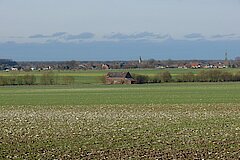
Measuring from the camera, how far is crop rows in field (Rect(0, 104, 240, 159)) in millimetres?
15312

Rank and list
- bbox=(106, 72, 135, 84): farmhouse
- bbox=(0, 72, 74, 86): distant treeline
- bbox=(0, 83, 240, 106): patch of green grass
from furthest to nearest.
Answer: bbox=(106, 72, 135, 84): farmhouse, bbox=(0, 72, 74, 86): distant treeline, bbox=(0, 83, 240, 106): patch of green grass

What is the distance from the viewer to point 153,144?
1694cm

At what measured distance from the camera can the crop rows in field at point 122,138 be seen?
50.2ft

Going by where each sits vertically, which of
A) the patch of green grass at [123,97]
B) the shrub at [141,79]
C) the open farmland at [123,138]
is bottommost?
the shrub at [141,79]

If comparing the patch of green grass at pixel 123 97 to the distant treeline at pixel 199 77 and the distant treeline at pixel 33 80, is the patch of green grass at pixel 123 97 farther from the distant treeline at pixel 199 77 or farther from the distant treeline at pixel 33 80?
the distant treeline at pixel 199 77

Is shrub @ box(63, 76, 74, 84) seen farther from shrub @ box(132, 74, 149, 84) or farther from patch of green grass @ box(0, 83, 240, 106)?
patch of green grass @ box(0, 83, 240, 106)

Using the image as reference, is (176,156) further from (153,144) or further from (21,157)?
(21,157)

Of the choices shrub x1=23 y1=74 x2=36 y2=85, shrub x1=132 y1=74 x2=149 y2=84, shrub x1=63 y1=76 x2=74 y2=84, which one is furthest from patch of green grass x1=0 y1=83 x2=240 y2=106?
shrub x1=132 y1=74 x2=149 y2=84

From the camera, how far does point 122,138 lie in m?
18.5

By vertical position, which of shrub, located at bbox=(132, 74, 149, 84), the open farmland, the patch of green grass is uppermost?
the open farmland

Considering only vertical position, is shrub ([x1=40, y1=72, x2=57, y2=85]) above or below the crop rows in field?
below

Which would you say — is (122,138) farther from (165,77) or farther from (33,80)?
(33,80)

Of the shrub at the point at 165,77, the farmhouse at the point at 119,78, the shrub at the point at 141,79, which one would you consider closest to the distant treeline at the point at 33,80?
the farmhouse at the point at 119,78

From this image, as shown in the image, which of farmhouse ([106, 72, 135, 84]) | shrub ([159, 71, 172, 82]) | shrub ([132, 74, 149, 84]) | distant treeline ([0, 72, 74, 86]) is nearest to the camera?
distant treeline ([0, 72, 74, 86])
